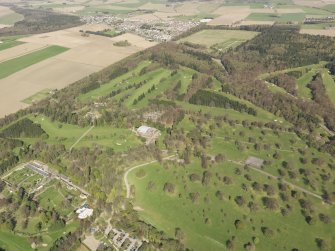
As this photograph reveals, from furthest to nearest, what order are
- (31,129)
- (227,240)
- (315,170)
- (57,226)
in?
(31,129), (315,170), (57,226), (227,240)

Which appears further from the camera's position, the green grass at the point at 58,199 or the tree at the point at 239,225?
the green grass at the point at 58,199

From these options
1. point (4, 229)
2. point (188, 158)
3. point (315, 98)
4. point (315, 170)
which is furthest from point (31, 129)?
point (315, 98)

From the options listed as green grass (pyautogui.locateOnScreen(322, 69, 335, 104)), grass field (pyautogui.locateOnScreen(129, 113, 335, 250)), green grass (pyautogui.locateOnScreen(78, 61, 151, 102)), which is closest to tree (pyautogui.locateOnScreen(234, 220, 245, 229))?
grass field (pyautogui.locateOnScreen(129, 113, 335, 250))

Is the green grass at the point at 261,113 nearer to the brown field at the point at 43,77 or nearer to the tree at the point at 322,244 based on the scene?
the tree at the point at 322,244

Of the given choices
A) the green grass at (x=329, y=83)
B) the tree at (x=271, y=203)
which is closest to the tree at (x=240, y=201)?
the tree at (x=271, y=203)

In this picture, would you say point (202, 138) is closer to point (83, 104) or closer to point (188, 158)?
point (188, 158)

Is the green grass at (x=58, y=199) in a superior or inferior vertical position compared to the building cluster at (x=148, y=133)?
inferior
